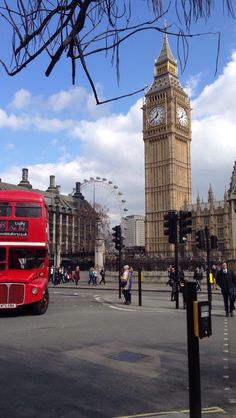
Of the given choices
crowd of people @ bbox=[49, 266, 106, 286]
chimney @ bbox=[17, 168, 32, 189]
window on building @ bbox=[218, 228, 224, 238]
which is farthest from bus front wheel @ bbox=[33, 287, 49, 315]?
chimney @ bbox=[17, 168, 32, 189]

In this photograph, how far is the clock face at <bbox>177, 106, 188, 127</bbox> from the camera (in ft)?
381

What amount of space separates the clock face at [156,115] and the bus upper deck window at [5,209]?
338 ft

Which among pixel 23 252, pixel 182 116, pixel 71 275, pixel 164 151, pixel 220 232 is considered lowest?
pixel 71 275

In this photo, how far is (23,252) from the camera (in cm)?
1447

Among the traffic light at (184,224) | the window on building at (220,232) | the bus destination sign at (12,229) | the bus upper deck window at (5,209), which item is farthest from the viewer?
the window on building at (220,232)

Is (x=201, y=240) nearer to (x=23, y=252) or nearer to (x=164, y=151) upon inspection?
(x=23, y=252)

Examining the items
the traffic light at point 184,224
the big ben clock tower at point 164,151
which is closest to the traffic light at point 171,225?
the traffic light at point 184,224

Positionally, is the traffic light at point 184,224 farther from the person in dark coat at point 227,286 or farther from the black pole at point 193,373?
the black pole at point 193,373

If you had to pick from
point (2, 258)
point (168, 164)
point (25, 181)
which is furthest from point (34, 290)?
point (25, 181)

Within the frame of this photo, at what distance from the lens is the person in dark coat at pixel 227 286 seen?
1386cm

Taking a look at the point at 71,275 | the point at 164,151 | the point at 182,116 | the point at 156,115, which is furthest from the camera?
the point at 182,116

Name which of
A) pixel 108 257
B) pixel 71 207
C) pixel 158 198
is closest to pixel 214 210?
pixel 158 198

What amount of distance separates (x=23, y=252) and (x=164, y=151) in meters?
104

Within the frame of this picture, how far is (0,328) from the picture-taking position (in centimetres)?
1143
